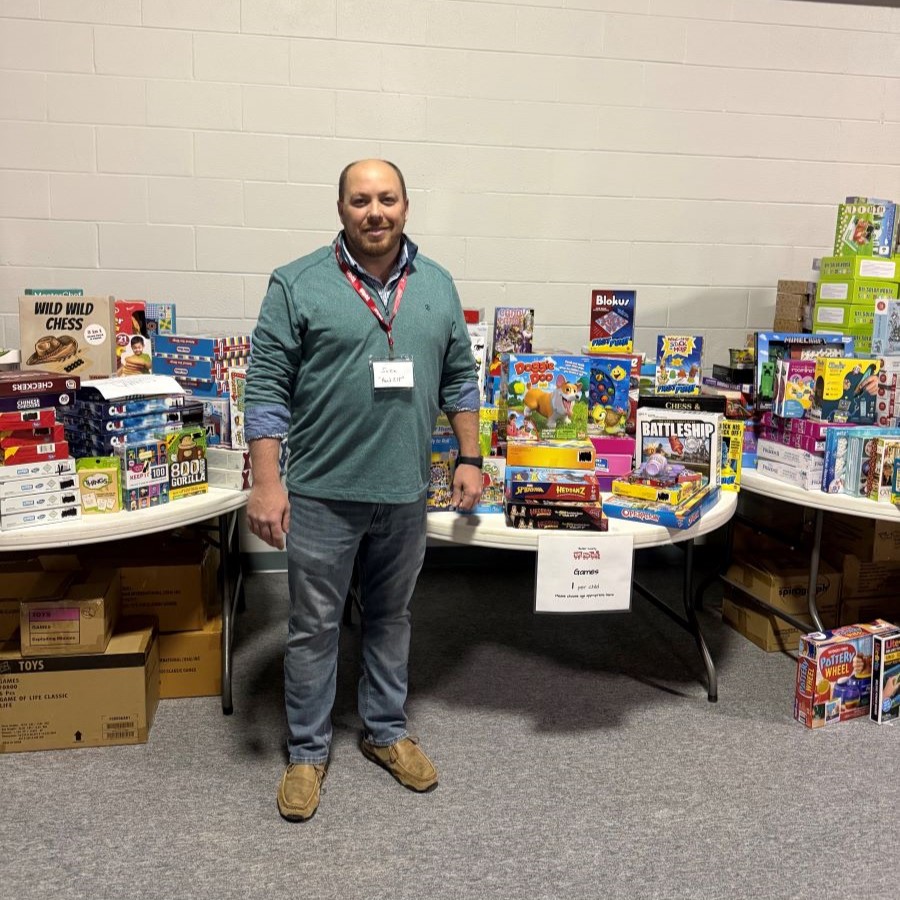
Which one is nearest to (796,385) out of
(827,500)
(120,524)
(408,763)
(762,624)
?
(827,500)

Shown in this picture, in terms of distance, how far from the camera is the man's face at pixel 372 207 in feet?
7.17

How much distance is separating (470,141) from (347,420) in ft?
6.77

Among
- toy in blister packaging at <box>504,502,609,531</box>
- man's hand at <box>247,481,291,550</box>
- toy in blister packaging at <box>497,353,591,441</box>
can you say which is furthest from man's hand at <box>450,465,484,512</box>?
man's hand at <box>247,481,291,550</box>

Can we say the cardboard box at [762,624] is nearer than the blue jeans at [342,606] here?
No

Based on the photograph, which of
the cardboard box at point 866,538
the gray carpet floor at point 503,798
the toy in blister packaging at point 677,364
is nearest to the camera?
the gray carpet floor at point 503,798

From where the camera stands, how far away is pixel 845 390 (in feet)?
9.80

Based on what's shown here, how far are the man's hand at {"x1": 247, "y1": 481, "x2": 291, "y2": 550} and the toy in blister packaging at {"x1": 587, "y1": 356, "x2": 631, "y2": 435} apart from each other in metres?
1.08

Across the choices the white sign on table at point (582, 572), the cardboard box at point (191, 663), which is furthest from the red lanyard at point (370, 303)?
the cardboard box at point (191, 663)

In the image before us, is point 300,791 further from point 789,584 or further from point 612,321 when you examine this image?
point 789,584

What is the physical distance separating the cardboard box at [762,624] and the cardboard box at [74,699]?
224 centimetres

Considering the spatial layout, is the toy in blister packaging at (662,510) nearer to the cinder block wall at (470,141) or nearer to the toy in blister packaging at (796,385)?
the toy in blister packaging at (796,385)

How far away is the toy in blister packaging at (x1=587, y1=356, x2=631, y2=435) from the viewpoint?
288 centimetres

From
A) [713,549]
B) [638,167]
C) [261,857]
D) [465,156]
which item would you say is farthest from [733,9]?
[261,857]

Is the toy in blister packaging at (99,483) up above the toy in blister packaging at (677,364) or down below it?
below
